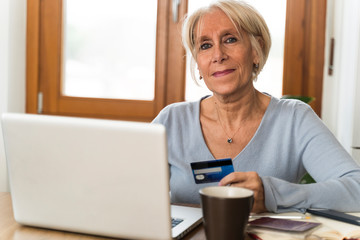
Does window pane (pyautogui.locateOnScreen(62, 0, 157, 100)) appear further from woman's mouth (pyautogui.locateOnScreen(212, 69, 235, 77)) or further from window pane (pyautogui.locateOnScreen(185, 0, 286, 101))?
woman's mouth (pyautogui.locateOnScreen(212, 69, 235, 77))

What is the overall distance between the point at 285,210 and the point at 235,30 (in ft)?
2.32

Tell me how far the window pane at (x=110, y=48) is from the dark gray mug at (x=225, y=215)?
205 centimetres

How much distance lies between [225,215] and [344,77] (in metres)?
1.68

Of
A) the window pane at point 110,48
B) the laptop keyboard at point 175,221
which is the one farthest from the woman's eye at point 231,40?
the window pane at point 110,48

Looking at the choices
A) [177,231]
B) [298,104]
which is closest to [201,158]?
[298,104]

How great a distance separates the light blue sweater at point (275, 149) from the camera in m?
1.38

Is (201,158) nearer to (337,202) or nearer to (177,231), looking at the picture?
(337,202)

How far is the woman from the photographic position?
149 cm

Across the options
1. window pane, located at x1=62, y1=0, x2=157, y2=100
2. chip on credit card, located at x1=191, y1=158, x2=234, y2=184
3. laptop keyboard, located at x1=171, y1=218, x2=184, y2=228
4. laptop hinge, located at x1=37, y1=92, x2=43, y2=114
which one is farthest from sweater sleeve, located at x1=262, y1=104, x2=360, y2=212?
laptop hinge, located at x1=37, y1=92, x2=43, y2=114

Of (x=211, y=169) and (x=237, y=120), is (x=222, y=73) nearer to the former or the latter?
(x=237, y=120)

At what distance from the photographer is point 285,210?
110 centimetres

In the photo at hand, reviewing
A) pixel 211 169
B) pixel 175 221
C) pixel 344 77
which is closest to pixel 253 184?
pixel 211 169

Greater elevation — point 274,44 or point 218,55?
point 274,44

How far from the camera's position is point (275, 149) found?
1.53m
